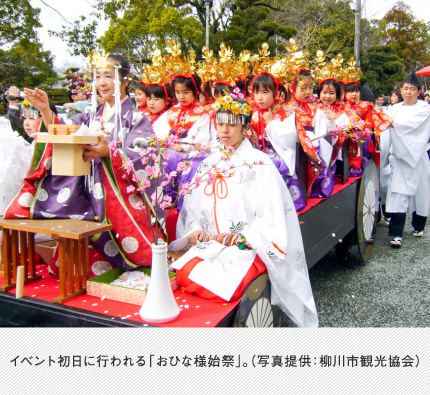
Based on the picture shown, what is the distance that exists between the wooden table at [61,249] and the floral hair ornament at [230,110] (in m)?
1.04

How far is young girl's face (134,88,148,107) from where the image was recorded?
5.17 meters

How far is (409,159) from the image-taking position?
5578mm

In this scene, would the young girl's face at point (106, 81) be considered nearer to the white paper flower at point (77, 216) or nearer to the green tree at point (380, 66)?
the white paper flower at point (77, 216)

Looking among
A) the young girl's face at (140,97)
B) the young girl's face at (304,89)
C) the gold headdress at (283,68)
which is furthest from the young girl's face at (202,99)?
the young girl's face at (304,89)

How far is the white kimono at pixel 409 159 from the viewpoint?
5453mm

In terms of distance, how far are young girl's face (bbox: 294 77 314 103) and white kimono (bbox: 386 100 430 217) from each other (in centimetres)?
130

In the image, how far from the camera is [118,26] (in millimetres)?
19641

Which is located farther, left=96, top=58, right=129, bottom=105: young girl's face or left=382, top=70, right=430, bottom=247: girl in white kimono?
left=382, top=70, right=430, bottom=247: girl in white kimono

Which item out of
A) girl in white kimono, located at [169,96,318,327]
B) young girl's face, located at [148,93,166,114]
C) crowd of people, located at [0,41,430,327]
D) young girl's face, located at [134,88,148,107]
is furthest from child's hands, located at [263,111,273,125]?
young girl's face, located at [134,88,148,107]

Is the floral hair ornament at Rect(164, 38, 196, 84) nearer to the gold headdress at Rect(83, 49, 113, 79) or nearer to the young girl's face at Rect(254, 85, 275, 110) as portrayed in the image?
the young girl's face at Rect(254, 85, 275, 110)

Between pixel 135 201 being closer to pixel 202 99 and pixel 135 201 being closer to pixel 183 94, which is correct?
pixel 183 94

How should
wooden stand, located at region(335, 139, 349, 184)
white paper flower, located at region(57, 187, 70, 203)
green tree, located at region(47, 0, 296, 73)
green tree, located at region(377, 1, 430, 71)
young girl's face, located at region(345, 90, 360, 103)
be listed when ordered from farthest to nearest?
green tree, located at region(377, 1, 430, 71) < green tree, located at region(47, 0, 296, 73) < young girl's face, located at region(345, 90, 360, 103) < wooden stand, located at region(335, 139, 349, 184) < white paper flower, located at region(57, 187, 70, 203)

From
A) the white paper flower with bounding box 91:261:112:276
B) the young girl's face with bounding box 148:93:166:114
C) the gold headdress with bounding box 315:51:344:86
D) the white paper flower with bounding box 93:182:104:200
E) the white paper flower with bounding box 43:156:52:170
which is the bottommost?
the white paper flower with bounding box 91:261:112:276

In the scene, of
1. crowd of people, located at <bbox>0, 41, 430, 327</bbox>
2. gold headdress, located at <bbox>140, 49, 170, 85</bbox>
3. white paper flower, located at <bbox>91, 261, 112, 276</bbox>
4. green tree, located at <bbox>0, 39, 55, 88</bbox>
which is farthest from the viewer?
green tree, located at <bbox>0, 39, 55, 88</bbox>
